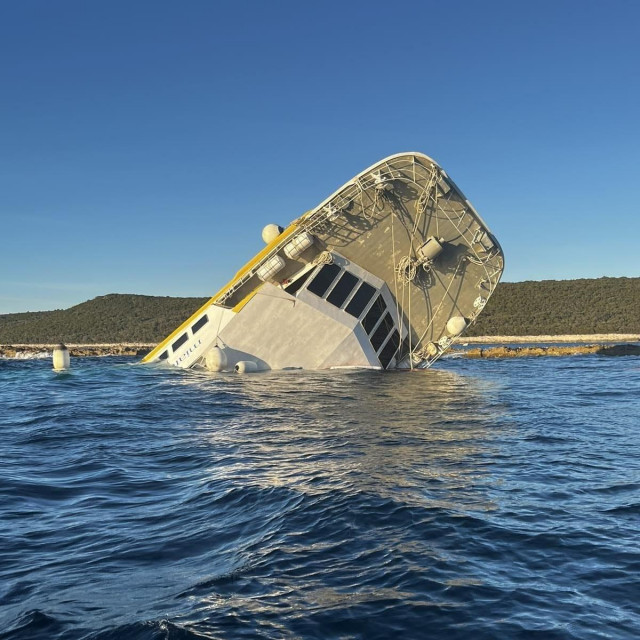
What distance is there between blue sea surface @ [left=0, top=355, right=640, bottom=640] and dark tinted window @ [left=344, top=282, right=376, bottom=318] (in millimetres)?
12963

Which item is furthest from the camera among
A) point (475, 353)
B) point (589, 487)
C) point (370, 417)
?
point (475, 353)

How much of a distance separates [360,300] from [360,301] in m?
0.05

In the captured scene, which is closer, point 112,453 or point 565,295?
point 112,453

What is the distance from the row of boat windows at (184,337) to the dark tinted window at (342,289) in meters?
6.93

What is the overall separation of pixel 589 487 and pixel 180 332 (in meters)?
26.5

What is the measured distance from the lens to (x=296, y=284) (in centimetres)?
2914

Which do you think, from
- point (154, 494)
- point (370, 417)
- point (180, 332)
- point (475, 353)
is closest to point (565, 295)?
point (475, 353)

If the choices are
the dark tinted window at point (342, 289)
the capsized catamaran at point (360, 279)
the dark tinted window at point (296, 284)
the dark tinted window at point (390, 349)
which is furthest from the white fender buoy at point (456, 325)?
the dark tinted window at point (296, 284)

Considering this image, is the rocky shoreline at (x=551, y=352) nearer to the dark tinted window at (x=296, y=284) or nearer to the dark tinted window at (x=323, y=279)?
the dark tinted window at (x=323, y=279)

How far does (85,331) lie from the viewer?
355 ft

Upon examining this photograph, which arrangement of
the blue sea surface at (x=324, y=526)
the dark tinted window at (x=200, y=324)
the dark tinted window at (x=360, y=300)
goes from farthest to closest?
the dark tinted window at (x=200, y=324) → the dark tinted window at (x=360, y=300) → the blue sea surface at (x=324, y=526)

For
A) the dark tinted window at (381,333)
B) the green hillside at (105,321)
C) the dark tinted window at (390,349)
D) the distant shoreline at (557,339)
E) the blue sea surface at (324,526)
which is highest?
the green hillside at (105,321)

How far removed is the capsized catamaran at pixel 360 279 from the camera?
27.9m

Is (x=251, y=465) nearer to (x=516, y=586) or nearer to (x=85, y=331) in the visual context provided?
(x=516, y=586)
